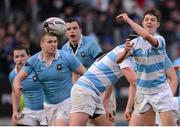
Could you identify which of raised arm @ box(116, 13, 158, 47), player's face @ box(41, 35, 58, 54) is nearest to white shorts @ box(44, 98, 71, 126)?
player's face @ box(41, 35, 58, 54)

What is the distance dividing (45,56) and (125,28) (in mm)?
8320

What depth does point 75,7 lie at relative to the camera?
66.6 feet

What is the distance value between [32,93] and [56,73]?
1.47 metres

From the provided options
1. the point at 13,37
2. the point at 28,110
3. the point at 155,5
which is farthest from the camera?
the point at 155,5

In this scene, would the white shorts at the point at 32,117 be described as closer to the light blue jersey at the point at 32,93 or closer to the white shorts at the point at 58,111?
the light blue jersey at the point at 32,93

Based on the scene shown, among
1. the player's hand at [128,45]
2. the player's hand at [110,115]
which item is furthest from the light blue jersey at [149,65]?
the player's hand at [110,115]

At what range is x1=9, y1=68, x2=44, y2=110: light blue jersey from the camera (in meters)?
12.6

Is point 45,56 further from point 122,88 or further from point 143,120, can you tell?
point 122,88

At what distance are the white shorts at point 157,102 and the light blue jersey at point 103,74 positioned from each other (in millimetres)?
464

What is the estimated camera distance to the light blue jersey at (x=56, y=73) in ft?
37.1

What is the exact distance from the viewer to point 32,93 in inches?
500

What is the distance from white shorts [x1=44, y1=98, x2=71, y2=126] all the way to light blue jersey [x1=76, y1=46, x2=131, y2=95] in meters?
1.01

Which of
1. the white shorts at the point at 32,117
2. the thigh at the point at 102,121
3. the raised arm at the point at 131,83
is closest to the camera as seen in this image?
the raised arm at the point at 131,83

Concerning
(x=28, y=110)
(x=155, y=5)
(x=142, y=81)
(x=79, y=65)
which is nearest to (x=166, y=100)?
(x=142, y=81)
